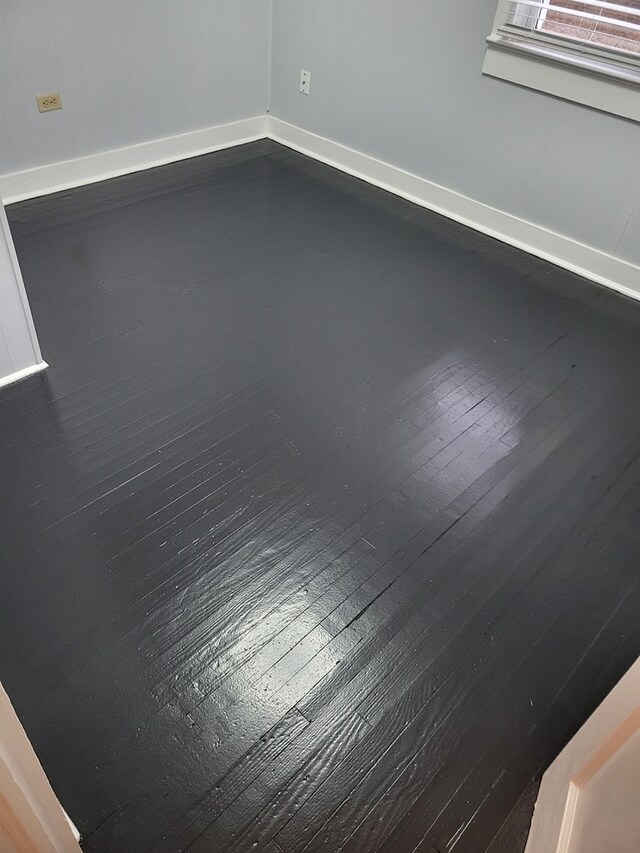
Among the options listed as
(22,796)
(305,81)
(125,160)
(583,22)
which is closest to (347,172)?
(305,81)

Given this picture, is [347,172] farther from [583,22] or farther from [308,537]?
[308,537]

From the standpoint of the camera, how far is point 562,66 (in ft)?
8.38

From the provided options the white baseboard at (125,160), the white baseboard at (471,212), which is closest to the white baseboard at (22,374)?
the white baseboard at (125,160)

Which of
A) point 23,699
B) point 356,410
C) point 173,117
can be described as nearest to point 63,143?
point 173,117

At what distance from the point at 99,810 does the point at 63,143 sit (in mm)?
2952

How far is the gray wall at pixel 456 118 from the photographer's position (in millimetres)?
2656

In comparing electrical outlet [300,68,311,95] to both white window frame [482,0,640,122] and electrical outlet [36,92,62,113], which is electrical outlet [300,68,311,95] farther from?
electrical outlet [36,92,62,113]

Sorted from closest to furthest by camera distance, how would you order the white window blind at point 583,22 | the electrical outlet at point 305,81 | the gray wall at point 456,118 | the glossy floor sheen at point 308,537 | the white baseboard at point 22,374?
the glossy floor sheen at point 308,537 → the white baseboard at point 22,374 → the white window blind at point 583,22 → the gray wall at point 456,118 → the electrical outlet at point 305,81

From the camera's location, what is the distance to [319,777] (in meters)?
1.23

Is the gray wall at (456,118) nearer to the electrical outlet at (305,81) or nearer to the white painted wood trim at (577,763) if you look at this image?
the electrical outlet at (305,81)

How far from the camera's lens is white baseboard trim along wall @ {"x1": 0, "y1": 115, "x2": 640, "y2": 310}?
284cm

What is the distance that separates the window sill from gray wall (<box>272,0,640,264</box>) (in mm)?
48

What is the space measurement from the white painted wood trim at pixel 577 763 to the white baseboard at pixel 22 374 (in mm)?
1865

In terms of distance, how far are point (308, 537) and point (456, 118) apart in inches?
92.5
